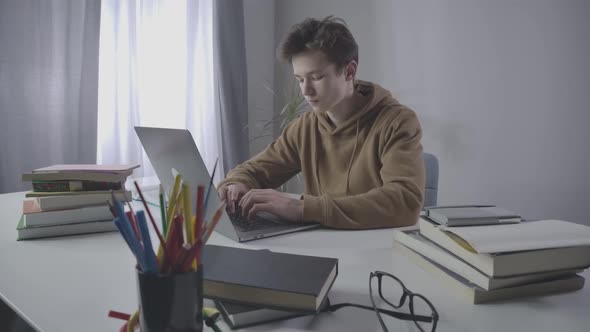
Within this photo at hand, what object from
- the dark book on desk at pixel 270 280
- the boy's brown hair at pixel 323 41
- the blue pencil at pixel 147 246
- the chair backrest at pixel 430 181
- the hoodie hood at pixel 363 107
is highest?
the boy's brown hair at pixel 323 41

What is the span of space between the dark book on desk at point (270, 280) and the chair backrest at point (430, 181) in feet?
3.35

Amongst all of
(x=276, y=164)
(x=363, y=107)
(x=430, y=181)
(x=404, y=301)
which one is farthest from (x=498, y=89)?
(x=404, y=301)

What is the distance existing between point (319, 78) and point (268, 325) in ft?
3.31

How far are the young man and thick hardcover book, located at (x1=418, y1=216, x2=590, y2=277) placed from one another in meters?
0.39

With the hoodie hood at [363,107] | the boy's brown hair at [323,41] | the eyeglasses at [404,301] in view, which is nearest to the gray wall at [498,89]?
the hoodie hood at [363,107]

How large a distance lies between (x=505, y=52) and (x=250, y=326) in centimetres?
211

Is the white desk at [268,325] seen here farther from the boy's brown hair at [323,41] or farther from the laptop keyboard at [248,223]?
the boy's brown hair at [323,41]

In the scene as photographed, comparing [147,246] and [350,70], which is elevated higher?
[350,70]

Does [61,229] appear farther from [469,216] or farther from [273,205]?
[469,216]

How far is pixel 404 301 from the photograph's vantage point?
0.64 metres

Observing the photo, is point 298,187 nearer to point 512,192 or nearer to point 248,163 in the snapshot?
point 512,192

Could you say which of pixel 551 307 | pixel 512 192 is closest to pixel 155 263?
pixel 551 307

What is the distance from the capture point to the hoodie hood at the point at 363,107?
4.95ft

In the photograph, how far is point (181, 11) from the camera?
286 centimetres
